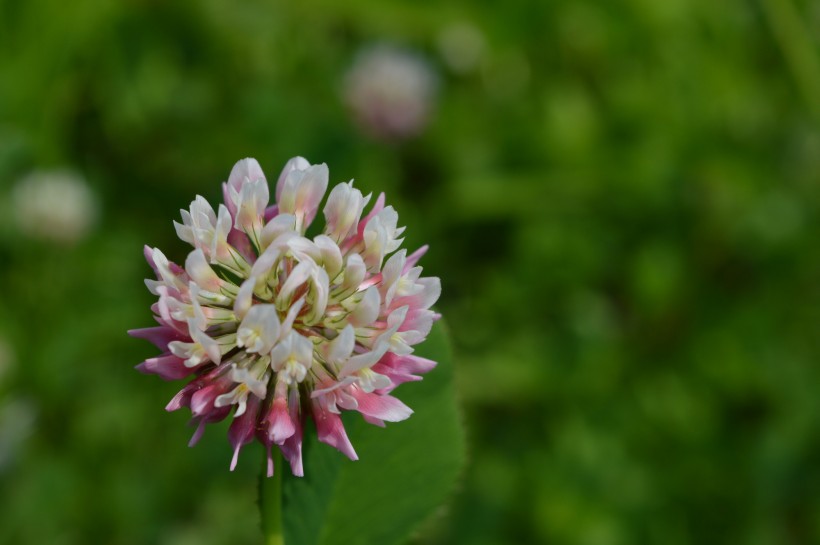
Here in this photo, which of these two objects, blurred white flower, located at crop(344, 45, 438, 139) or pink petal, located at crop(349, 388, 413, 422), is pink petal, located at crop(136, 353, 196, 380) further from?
blurred white flower, located at crop(344, 45, 438, 139)

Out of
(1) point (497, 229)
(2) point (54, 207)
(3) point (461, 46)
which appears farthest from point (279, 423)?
(3) point (461, 46)

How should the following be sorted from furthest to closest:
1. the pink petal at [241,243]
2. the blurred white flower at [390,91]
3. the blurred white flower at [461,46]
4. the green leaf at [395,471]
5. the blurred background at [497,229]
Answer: the blurred white flower at [461,46], the blurred white flower at [390,91], the blurred background at [497,229], the green leaf at [395,471], the pink petal at [241,243]

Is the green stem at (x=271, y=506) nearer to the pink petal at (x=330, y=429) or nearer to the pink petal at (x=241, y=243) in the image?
the pink petal at (x=330, y=429)

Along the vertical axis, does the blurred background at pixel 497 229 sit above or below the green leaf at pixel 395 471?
above

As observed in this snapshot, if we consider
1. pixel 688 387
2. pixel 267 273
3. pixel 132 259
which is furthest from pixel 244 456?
pixel 267 273

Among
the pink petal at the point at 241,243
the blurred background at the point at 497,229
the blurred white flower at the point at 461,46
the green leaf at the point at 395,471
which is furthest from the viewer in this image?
the blurred white flower at the point at 461,46

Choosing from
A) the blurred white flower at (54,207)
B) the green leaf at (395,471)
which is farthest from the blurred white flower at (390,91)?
the green leaf at (395,471)

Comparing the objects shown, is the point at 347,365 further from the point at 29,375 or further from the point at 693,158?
the point at 693,158
